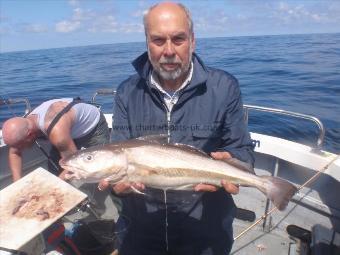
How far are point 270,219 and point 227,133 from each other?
3.03 metres

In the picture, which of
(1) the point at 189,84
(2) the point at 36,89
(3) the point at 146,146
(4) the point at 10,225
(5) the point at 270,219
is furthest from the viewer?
(2) the point at 36,89

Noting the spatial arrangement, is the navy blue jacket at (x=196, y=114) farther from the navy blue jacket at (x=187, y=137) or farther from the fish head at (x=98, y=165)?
the fish head at (x=98, y=165)

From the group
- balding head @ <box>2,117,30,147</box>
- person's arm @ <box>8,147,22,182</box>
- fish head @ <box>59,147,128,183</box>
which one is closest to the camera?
fish head @ <box>59,147,128,183</box>

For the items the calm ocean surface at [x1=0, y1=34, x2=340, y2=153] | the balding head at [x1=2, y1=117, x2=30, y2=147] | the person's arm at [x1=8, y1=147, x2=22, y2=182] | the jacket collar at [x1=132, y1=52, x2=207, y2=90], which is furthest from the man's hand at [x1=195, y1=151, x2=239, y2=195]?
the calm ocean surface at [x1=0, y1=34, x2=340, y2=153]

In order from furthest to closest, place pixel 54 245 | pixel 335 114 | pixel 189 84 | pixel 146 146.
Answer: pixel 335 114 < pixel 54 245 < pixel 189 84 < pixel 146 146

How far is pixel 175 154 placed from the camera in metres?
2.97

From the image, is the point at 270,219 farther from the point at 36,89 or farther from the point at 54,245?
the point at 36,89

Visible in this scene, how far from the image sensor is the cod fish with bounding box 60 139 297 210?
2.90m

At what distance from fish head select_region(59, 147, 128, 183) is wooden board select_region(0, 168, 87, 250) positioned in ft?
0.56

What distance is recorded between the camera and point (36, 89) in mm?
19609

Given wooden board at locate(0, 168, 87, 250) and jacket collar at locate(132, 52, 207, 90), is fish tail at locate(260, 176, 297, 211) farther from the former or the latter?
wooden board at locate(0, 168, 87, 250)

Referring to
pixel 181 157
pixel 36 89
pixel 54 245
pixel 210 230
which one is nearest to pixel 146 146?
pixel 181 157

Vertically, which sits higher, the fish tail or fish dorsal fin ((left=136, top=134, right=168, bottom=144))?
fish dorsal fin ((left=136, top=134, right=168, bottom=144))

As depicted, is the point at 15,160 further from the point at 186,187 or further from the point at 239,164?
the point at 239,164
